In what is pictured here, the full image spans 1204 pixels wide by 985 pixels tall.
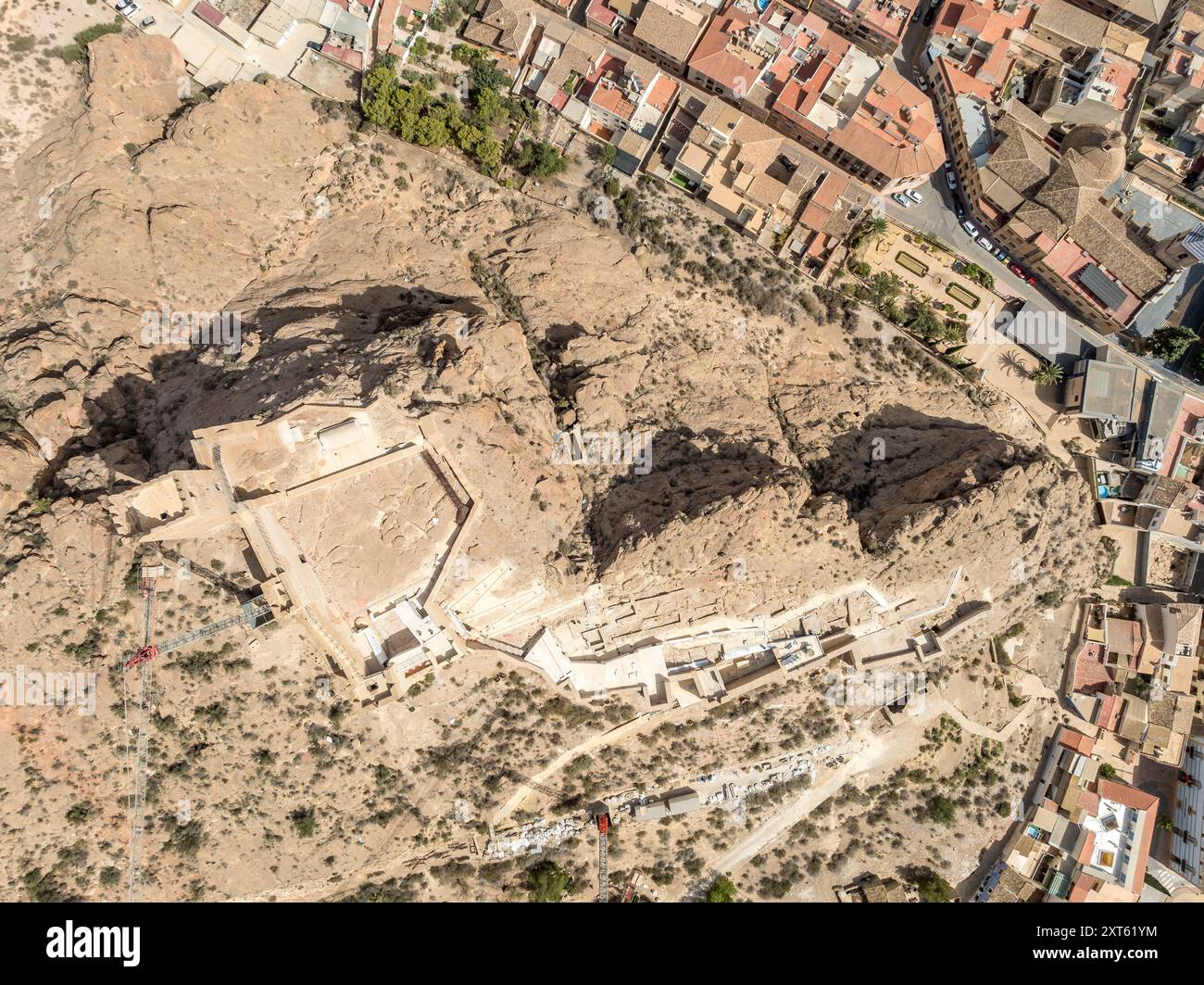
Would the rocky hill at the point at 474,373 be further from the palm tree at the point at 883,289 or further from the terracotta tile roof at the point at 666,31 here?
the terracotta tile roof at the point at 666,31

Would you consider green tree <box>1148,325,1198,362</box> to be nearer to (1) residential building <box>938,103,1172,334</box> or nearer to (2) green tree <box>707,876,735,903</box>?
(1) residential building <box>938,103,1172,334</box>

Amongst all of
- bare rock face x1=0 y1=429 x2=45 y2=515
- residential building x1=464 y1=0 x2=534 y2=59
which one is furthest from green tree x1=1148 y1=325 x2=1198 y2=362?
bare rock face x1=0 y1=429 x2=45 y2=515

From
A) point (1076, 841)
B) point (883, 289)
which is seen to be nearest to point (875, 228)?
point (883, 289)

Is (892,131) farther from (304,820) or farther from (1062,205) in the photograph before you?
(304,820)

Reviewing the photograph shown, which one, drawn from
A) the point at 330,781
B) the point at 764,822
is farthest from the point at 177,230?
the point at 764,822

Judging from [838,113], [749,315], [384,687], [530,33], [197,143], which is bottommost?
[384,687]

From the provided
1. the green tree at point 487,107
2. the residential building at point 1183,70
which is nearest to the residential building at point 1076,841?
the residential building at point 1183,70

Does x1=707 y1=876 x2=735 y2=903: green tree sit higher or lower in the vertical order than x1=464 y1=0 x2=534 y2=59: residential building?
lower

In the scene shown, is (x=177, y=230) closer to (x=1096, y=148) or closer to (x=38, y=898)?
(x=38, y=898)
